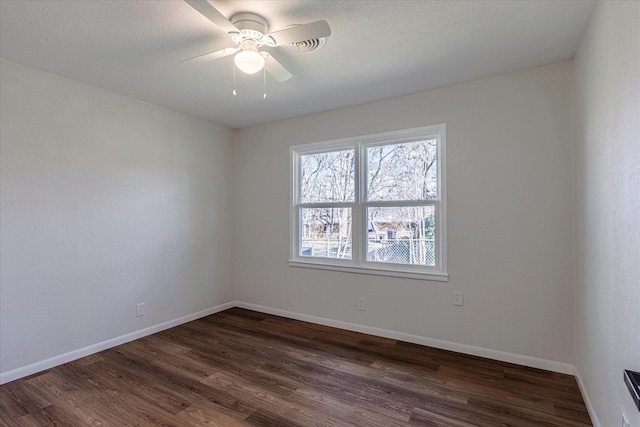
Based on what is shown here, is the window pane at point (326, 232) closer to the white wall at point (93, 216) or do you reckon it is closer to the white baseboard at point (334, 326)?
the white baseboard at point (334, 326)

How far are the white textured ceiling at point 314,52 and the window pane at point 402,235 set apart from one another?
1188 millimetres

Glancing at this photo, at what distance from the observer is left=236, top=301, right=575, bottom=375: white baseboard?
251 cm

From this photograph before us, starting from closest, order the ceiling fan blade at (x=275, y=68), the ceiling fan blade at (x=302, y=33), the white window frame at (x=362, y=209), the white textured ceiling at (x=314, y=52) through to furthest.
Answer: the ceiling fan blade at (x=302, y=33)
the white textured ceiling at (x=314, y=52)
the ceiling fan blade at (x=275, y=68)
the white window frame at (x=362, y=209)

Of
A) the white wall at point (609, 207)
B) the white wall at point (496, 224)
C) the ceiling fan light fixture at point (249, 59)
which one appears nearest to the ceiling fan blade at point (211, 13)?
the ceiling fan light fixture at point (249, 59)

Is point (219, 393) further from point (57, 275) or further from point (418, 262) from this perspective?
A: point (418, 262)

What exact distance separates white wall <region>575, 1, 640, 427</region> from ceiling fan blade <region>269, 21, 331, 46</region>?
4.32 ft

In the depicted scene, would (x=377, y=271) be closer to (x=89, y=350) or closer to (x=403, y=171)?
(x=403, y=171)

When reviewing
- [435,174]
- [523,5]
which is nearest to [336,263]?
[435,174]

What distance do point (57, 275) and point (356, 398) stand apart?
8.66 feet

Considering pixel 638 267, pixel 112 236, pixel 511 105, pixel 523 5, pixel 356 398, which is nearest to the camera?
pixel 638 267

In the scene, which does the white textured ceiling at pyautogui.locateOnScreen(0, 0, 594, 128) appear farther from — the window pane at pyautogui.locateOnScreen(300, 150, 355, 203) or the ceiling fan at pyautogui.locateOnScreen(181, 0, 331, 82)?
the window pane at pyautogui.locateOnScreen(300, 150, 355, 203)

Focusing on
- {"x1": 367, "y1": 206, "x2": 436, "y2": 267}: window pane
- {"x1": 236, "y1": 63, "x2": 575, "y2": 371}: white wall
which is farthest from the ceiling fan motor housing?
{"x1": 367, "y1": 206, "x2": 436, "y2": 267}: window pane

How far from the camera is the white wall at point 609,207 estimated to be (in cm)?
133

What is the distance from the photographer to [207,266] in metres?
4.02
